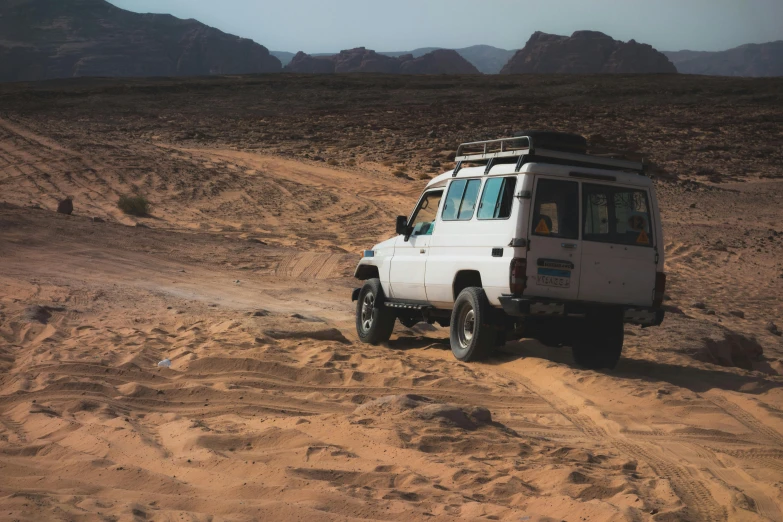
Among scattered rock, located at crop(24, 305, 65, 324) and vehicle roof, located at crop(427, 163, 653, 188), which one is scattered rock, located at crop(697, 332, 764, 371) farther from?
scattered rock, located at crop(24, 305, 65, 324)

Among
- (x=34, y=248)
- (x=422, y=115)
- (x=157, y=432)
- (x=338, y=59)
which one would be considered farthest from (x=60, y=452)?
(x=338, y=59)

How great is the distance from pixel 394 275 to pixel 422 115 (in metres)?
36.2

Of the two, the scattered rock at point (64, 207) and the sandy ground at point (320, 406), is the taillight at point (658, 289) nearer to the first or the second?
the sandy ground at point (320, 406)

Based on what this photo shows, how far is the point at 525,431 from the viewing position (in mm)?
6977

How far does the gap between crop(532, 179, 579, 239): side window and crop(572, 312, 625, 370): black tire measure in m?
0.96

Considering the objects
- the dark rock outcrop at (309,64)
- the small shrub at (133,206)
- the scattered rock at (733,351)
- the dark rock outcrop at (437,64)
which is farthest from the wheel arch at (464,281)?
the dark rock outcrop at (309,64)

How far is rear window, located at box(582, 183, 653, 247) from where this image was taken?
916 centimetres

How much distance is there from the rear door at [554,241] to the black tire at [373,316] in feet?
9.56

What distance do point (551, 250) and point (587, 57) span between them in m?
121

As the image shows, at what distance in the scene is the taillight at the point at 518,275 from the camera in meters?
8.80

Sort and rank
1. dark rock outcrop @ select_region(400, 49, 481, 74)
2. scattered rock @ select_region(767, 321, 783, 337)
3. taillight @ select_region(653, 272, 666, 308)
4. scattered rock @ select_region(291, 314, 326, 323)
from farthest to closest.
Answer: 1. dark rock outcrop @ select_region(400, 49, 481, 74)
2. scattered rock @ select_region(767, 321, 783, 337)
3. scattered rock @ select_region(291, 314, 326, 323)
4. taillight @ select_region(653, 272, 666, 308)

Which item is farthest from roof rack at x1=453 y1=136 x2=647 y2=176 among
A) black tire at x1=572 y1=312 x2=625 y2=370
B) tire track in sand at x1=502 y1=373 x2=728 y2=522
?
tire track in sand at x1=502 y1=373 x2=728 y2=522

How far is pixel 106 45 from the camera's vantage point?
384ft

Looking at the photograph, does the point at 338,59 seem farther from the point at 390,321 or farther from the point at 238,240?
the point at 390,321
